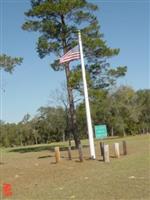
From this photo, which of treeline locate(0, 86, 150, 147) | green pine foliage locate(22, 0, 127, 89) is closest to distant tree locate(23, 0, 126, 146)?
green pine foliage locate(22, 0, 127, 89)

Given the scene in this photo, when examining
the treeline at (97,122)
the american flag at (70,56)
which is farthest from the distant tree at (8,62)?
the treeline at (97,122)

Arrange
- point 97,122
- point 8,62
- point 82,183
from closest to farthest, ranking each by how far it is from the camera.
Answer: point 82,183
point 8,62
point 97,122

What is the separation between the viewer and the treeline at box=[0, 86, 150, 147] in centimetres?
7269

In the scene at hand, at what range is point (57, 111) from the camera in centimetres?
8619

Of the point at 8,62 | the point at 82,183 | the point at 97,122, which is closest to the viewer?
the point at 82,183

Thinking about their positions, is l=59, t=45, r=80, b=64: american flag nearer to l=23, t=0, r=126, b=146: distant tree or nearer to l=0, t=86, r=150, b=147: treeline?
l=23, t=0, r=126, b=146: distant tree

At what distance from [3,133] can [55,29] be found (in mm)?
69933

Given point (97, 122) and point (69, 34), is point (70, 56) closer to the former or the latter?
point (69, 34)

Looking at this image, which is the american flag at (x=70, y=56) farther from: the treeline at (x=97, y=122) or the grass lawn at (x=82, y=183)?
the treeline at (x=97, y=122)

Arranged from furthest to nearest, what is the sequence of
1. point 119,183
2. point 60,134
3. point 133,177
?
point 60,134
point 133,177
point 119,183

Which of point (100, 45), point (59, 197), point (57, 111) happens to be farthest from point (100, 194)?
point (57, 111)

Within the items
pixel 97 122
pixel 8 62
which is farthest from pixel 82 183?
pixel 97 122

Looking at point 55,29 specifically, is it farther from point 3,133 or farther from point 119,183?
point 3,133

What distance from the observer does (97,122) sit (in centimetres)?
7538
